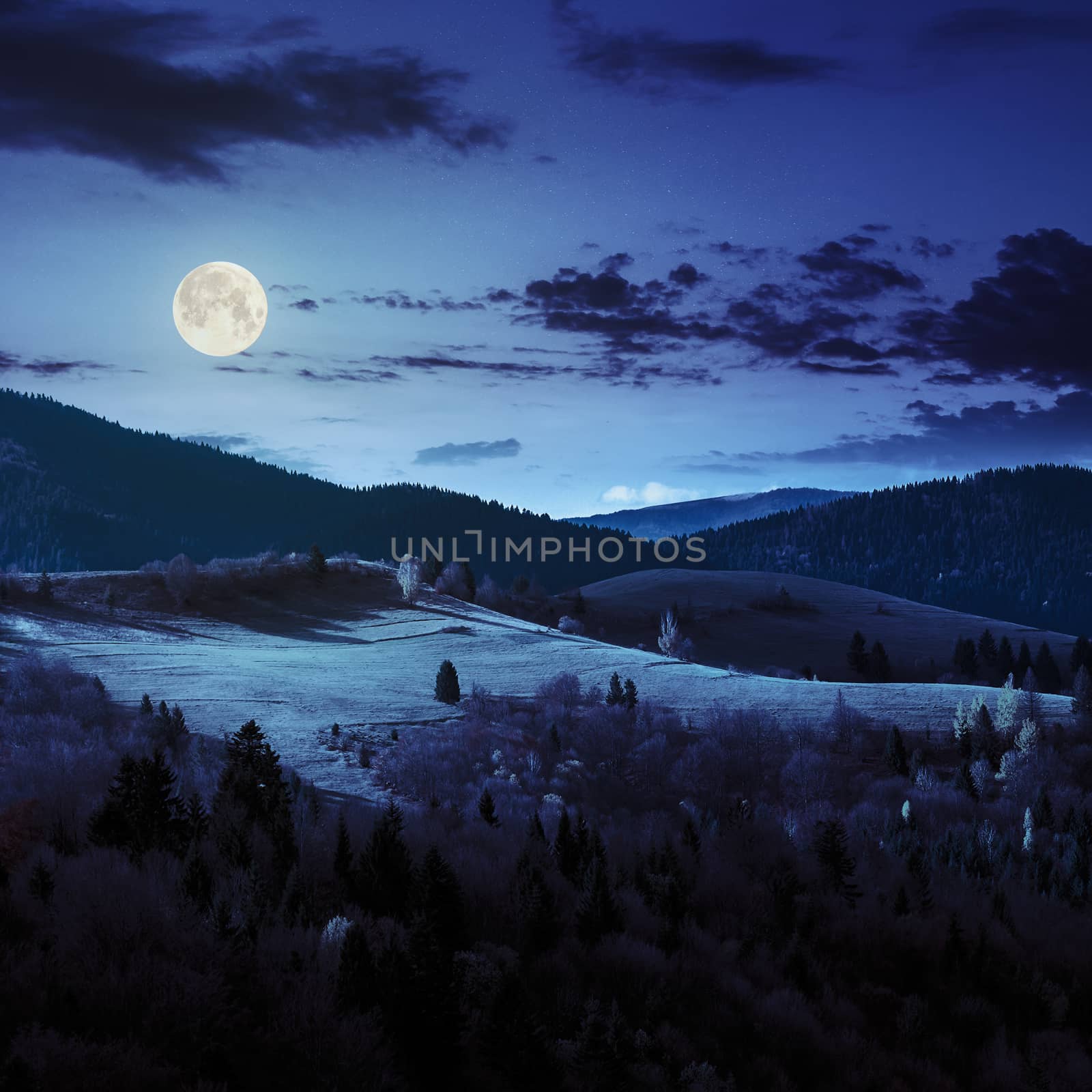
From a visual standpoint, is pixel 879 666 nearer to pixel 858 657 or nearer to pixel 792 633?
pixel 858 657

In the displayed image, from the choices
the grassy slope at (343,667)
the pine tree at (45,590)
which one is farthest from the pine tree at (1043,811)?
the pine tree at (45,590)

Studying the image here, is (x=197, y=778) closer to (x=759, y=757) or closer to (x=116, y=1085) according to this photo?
(x=116, y=1085)

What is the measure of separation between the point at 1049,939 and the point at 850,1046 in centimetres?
1519

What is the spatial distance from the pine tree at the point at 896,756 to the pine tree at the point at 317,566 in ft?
275

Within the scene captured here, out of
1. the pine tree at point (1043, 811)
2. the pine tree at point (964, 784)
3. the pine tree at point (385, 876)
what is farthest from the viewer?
the pine tree at point (964, 784)

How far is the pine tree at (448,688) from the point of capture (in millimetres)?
72875

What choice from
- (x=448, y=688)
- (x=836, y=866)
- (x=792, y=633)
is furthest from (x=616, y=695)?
(x=792, y=633)

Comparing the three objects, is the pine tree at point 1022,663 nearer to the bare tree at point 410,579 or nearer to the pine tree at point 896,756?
the pine tree at point 896,756

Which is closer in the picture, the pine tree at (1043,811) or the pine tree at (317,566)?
the pine tree at (1043,811)

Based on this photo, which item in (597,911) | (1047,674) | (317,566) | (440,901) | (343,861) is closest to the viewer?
(440,901)

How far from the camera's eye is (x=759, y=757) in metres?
67.2

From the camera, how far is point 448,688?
73.1 metres

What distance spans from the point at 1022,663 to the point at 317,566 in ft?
401

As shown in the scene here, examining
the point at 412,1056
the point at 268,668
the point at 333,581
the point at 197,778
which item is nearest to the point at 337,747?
the point at 197,778
